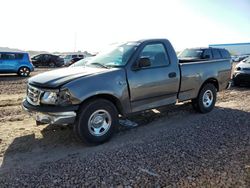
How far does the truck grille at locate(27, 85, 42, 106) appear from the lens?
534 cm

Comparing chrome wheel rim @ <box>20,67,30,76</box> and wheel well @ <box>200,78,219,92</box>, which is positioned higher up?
wheel well @ <box>200,78,219,92</box>

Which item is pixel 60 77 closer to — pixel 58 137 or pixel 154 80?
pixel 58 137

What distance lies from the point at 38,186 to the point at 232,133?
4.04m

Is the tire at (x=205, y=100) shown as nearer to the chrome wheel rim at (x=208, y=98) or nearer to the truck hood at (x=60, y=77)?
the chrome wheel rim at (x=208, y=98)

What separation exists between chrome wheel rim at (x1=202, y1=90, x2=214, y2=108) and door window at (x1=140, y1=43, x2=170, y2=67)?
6.12 ft

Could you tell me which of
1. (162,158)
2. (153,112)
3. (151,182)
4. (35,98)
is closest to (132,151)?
(162,158)

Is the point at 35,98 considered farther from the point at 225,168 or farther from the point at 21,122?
the point at 225,168

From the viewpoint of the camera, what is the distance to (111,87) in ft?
18.2

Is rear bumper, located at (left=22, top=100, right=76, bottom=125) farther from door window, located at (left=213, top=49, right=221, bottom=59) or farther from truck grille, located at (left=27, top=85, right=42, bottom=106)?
door window, located at (left=213, top=49, right=221, bottom=59)

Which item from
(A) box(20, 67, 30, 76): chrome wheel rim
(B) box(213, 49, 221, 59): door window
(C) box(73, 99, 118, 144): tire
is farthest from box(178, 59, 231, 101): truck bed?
(A) box(20, 67, 30, 76): chrome wheel rim

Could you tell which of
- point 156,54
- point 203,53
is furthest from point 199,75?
point 203,53

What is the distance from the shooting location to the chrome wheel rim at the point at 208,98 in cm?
797

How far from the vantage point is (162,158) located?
4887mm

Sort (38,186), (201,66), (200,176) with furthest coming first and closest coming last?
(201,66)
(200,176)
(38,186)
